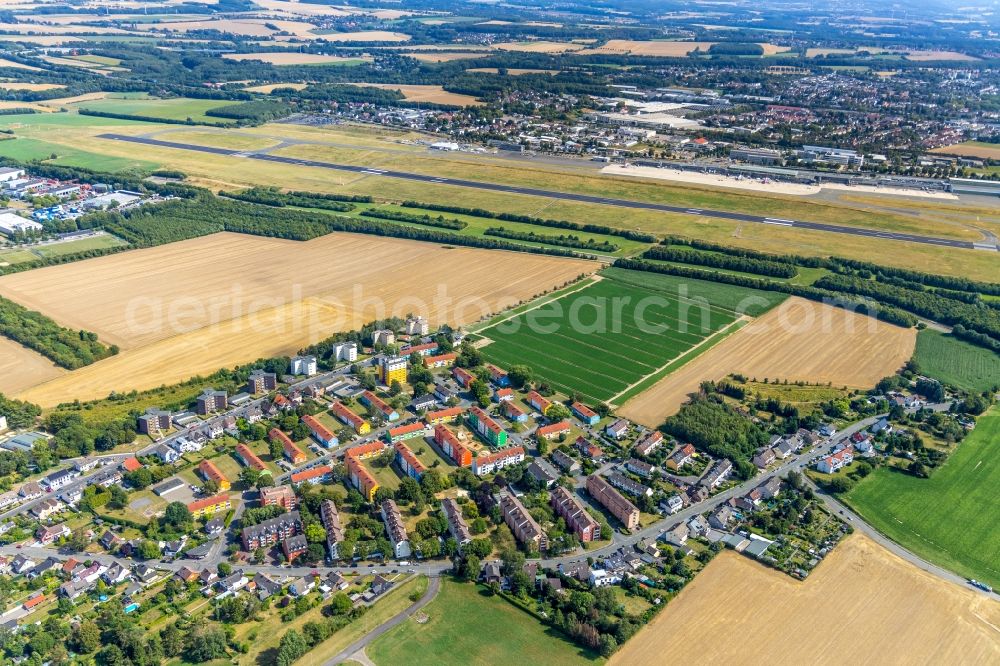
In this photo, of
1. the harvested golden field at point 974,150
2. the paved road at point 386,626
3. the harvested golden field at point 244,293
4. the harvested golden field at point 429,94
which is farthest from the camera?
the harvested golden field at point 429,94

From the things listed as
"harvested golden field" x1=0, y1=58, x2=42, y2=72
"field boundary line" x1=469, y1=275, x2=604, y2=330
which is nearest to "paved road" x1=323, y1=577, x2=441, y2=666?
"field boundary line" x1=469, y1=275, x2=604, y2=330

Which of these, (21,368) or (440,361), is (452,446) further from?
(21,368)

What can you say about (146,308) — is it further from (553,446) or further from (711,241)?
(711,241)

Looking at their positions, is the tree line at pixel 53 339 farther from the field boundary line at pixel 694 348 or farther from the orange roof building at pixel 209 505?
the field boundary line at pixel 694 348

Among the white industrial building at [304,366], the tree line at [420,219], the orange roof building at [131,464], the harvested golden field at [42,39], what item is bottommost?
the orange roof building at [131,464]

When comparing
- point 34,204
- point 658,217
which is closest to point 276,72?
point 34,204

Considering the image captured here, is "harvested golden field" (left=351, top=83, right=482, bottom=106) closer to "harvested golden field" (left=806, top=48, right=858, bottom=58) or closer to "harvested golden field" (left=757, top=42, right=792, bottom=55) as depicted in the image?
"harvested golden field" (left=757, top=42, right=792, bottom=55)

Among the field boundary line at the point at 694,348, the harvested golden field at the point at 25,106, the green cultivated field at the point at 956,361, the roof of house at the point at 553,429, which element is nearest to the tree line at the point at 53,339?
the roof of house at the point at 553,429
